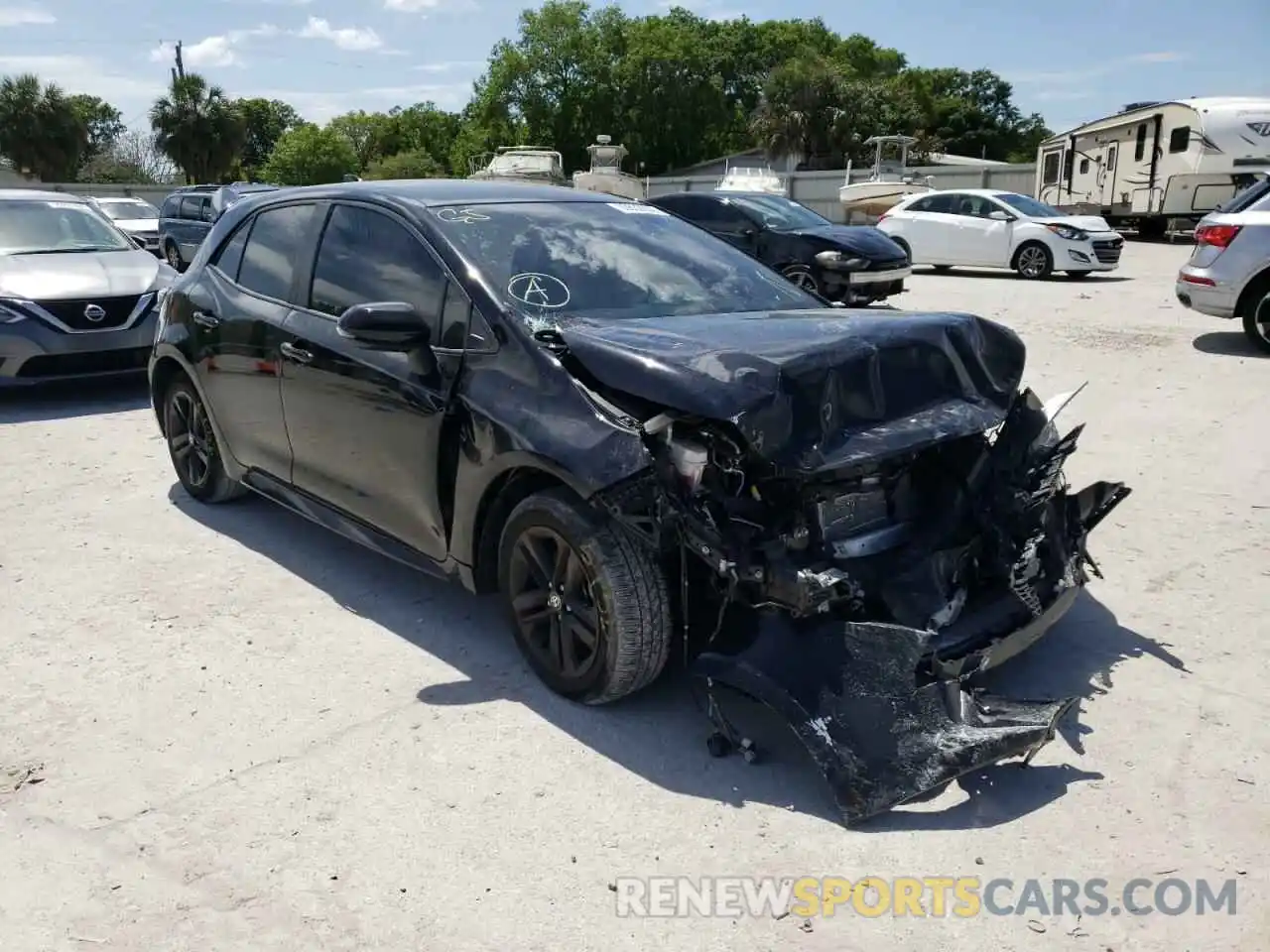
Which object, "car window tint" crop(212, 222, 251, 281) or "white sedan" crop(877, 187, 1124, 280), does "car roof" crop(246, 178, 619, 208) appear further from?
"white sedan" crop(877, 187, 1124, 280)

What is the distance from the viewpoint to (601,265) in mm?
4133

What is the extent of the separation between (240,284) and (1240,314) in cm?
910

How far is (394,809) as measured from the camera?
311 centimetres

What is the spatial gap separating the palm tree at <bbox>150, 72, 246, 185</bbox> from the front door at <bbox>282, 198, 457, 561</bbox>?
2018 inches

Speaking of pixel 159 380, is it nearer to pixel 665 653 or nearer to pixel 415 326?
pixel 415 326

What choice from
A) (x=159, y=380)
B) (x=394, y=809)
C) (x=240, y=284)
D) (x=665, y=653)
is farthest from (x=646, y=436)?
(x=159, y=380)

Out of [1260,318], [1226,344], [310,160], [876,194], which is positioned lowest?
[1226,344]

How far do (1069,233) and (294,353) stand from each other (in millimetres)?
15446

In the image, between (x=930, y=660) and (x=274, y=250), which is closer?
(x=930, y=660)

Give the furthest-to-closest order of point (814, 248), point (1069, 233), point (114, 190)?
point (114, 190) < point (1069, 233) < point (814, 248)

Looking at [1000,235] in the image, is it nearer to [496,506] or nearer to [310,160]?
[496,506]

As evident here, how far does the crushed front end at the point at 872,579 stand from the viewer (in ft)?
9.73

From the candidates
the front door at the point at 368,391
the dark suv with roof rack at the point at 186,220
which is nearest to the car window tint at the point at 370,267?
the front door at the point at 368,391

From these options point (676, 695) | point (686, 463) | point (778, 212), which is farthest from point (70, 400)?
point (778, 212)
